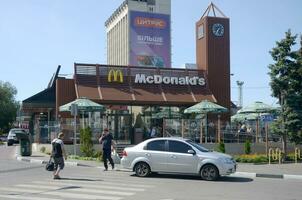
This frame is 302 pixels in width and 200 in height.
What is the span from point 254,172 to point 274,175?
952 mm

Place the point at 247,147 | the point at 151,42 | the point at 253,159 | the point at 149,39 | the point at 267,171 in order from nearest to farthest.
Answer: the point at 267,171 → the point at 253,159 → the point at 247,147 → the point at 149,39 → the point at 151,42

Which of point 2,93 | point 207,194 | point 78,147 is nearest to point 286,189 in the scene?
point 207,194

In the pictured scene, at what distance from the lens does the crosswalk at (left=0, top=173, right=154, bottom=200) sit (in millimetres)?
13250

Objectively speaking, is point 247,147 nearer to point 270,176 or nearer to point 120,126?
point 270,176

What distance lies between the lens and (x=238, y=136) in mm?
34562

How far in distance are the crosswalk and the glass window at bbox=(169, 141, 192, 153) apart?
211cm

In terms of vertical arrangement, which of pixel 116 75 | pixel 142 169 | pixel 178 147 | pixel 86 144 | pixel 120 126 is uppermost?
pixel 116 75

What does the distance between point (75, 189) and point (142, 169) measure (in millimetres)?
4493

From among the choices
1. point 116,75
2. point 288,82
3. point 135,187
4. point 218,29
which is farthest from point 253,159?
point 218,29

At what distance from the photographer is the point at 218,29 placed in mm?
44594

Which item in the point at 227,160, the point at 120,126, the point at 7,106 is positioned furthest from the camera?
the point at 7,106

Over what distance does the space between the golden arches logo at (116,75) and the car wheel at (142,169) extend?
22.7 meters

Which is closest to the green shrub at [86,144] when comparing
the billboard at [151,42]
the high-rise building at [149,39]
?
the high-rise building at [149,39]

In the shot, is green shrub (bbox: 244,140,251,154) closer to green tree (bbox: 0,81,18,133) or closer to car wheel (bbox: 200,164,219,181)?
car wheel (bbox: 200,164,219,181)
